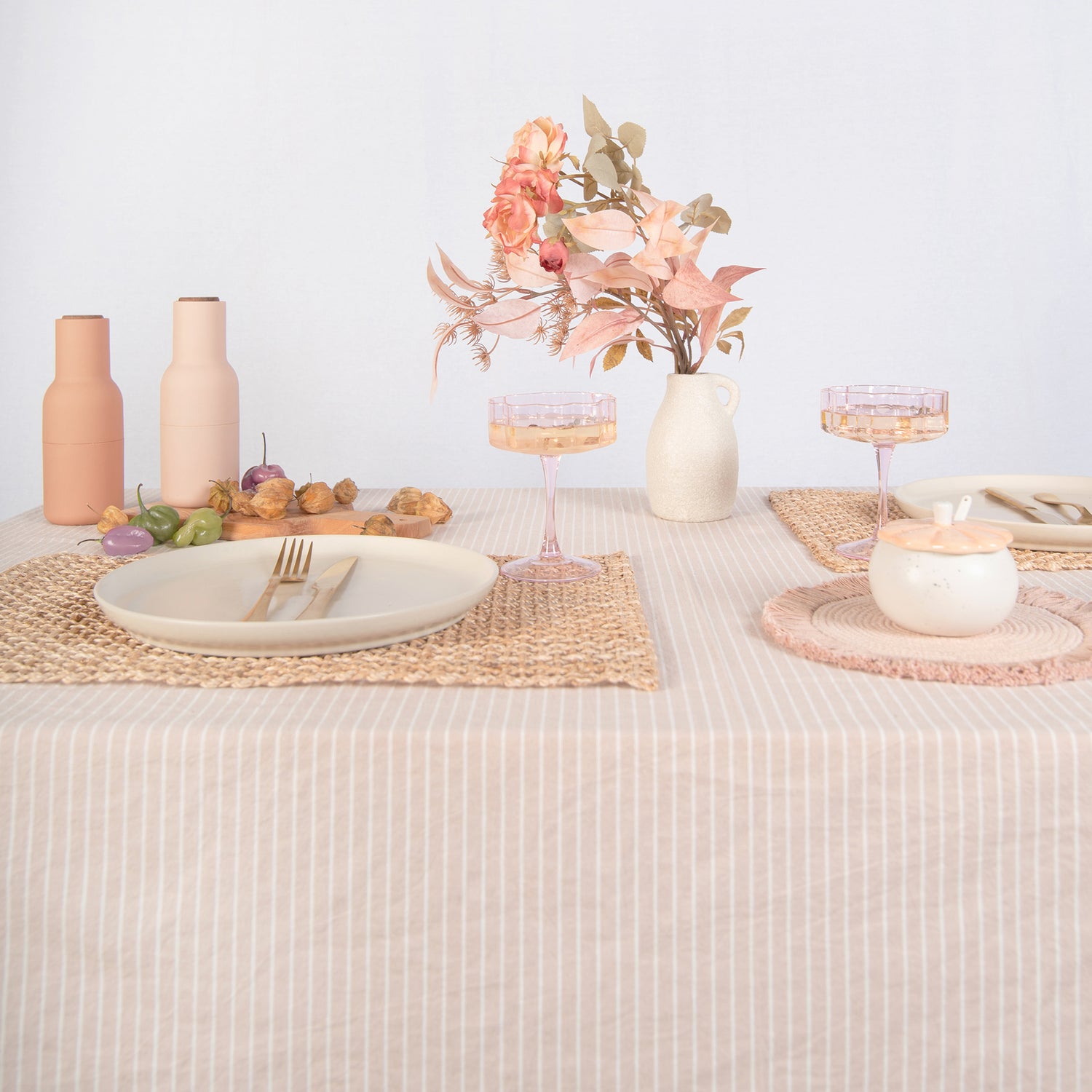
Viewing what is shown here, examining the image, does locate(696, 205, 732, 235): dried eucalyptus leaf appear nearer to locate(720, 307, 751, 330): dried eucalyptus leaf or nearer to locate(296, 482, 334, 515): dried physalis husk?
locate(720, 307, 751, 330): dried eucalyptus leaf

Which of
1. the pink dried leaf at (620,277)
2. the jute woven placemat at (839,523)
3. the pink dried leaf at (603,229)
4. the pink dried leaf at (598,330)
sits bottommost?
the jute woven placemat at (839,523)

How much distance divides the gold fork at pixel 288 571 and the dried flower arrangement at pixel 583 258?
26 cm

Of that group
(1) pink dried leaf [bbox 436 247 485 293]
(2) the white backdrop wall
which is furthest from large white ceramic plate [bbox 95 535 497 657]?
(2) the white backdrop wall

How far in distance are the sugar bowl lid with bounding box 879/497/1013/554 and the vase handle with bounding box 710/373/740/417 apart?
513 millimetres

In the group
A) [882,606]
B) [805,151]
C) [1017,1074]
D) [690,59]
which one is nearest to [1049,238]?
[805,151]

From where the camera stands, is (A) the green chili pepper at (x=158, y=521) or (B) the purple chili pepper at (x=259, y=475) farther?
(B) the purple chili pepper at (x=259, y=475)

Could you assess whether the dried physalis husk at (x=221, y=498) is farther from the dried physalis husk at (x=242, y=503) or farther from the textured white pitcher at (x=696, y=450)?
the textured white pitcher at (x=696, y=450)

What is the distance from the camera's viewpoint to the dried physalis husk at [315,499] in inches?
51.9

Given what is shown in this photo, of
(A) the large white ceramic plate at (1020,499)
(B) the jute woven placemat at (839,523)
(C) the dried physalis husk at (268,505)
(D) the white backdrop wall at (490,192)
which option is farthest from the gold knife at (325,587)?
(D) the white backdrop wall at (490,192)

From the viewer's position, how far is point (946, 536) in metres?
0.82

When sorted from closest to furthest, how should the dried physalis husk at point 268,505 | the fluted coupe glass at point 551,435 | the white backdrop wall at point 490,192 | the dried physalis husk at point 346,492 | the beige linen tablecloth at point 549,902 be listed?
the beige linen tablecloth at point 549,902
the fluted coupe glass at point 551,435
the dried physalis husk at point 268,505
the dried physalis husk at point 346,492
the white backdrop wall at point 490,192

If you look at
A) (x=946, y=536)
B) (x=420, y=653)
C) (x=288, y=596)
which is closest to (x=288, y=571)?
(x=288, y=596)

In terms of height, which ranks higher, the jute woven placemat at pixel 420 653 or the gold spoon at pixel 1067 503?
the gold spoon at pixel 1067 503

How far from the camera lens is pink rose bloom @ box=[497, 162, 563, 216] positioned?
1.15m
